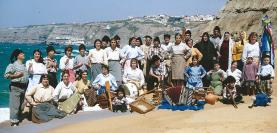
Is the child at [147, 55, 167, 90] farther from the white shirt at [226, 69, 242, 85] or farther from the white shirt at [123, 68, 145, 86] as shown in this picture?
the white shirt at [226, 69, 242, 85]

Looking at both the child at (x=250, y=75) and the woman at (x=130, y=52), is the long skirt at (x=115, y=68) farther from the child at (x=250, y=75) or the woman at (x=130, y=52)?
the child at (x=250, y=75)

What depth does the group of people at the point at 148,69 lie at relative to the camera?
1196 centimetres

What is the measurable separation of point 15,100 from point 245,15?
2839 cm

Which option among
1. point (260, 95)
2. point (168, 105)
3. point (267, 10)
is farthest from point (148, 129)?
point (267, 10)

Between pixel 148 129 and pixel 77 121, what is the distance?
202cm

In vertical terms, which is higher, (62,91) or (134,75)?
(134,75)

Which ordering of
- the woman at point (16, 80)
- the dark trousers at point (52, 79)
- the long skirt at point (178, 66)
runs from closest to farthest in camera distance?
the woman at point (16, 80), the dark trousers at point (52, 79), the long skirt at point (178, 66)

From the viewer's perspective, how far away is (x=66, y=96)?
12.0 metres

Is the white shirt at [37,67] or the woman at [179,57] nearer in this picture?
the white shirt at [37,67]

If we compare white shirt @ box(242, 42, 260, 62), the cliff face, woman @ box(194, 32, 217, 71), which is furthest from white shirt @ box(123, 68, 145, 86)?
the cliff face

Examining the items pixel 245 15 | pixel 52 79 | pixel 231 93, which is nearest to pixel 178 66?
pixel 231 93

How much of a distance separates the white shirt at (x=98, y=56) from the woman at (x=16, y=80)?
2.30 meters

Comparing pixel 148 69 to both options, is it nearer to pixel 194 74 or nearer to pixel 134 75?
pixel 134 75

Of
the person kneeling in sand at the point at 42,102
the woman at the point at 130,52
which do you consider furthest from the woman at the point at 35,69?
the woman at the point at 130,52
